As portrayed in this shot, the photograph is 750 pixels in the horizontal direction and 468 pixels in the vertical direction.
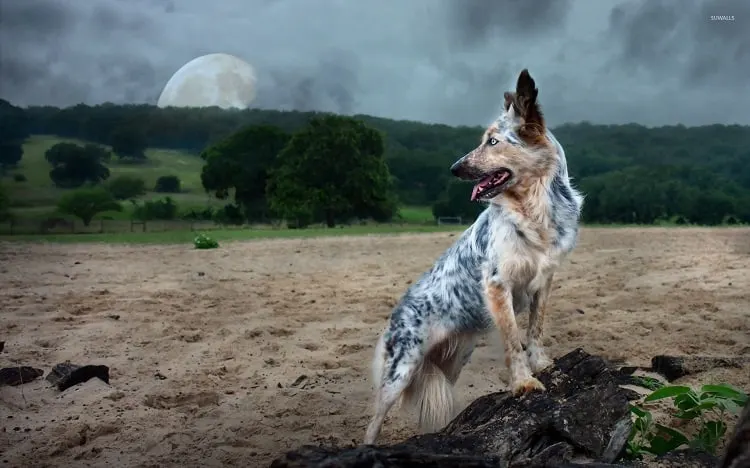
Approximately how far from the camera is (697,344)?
13.1 ft

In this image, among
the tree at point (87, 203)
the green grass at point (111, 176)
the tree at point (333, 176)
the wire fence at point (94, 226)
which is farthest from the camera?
the tree at point (333, 176)

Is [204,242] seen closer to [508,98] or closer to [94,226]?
[94,226]

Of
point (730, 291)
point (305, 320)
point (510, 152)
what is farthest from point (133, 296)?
point (730, 291)

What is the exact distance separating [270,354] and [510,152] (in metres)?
2.31

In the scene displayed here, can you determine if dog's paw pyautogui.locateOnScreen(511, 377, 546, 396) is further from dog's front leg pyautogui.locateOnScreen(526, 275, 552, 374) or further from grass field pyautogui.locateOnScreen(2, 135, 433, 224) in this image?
grass field pyautogui.locateOnScreen(2, 135, 433, 224)

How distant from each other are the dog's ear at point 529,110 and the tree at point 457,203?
4.83m

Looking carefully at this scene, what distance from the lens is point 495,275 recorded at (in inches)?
102

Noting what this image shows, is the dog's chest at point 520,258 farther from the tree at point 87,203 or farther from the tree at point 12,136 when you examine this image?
the tree at point 87,203

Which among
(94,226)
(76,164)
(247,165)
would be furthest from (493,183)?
(247,165)

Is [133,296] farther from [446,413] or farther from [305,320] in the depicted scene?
[446,413]

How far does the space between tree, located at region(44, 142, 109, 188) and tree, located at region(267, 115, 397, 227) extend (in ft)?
12.2

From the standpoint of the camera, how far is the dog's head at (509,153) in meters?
2.49

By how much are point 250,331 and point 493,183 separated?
8.74 ft

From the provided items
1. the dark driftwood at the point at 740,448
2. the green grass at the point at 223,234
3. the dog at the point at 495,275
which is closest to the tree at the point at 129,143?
the green grass at the point at 223,234
